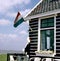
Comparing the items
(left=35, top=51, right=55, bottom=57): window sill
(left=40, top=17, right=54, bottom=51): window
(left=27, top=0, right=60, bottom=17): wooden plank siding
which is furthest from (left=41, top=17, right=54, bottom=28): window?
(left=35, top=51, right=55, bottom=57): window sill

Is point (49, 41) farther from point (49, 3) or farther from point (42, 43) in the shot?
point (49, 3)

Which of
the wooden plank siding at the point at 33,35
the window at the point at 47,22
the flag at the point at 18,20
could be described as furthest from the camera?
the flag at the point at 18,20

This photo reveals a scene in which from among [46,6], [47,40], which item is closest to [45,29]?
[47,40]

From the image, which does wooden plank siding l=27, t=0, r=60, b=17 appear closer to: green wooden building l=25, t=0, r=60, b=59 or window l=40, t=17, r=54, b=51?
Result: green wooden building l=25, t=0, r=60, b=59

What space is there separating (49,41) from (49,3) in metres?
2.65

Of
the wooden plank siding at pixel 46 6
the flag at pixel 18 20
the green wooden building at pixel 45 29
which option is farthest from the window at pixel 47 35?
the flag at pixel 18 20

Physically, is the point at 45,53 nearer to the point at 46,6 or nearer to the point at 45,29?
the point at 45,29

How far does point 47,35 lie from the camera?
58.7 feet

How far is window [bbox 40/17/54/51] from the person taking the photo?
17.5 metres

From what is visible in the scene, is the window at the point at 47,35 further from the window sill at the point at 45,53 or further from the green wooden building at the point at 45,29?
the window sill at the point at 45,53

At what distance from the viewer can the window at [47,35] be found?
17542 mm

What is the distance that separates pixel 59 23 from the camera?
17125 millimetres

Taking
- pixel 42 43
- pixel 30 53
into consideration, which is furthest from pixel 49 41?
pixel 30 53

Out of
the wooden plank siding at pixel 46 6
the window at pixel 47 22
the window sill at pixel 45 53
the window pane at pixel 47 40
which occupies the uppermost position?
the wooden plank siding at pixel 46 6
